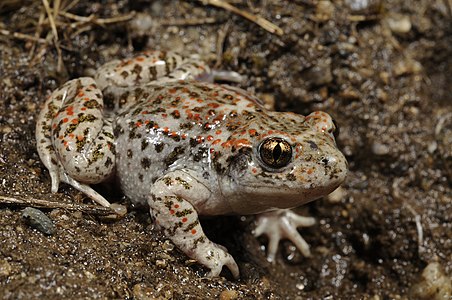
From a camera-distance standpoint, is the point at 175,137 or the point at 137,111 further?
the point at 137,111

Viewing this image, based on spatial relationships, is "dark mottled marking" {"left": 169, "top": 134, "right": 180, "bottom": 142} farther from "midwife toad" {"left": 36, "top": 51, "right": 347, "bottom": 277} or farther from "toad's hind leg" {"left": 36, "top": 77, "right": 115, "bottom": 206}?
"toad's hind leg" {"left": 36, "top": 77, "right": 115, "bottom": 206}

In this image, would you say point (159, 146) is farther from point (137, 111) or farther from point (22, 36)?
point (22, 36)

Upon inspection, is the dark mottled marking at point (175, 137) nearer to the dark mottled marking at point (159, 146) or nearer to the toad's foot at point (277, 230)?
the dark mottled marking at point (159, 146)

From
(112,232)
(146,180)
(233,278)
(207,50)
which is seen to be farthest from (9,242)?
(207,50)

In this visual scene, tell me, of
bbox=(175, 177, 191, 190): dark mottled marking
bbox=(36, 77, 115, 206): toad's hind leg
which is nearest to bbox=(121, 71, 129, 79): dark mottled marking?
bbox=(36, 77, 115, 206): toad's hind leg

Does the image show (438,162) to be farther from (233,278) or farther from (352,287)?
(233,278)

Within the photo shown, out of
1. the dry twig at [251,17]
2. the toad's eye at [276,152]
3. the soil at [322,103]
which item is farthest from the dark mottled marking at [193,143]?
the dry twig at [251,17]

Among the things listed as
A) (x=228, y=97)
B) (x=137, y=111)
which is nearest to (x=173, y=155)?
(x=137, y=111)
